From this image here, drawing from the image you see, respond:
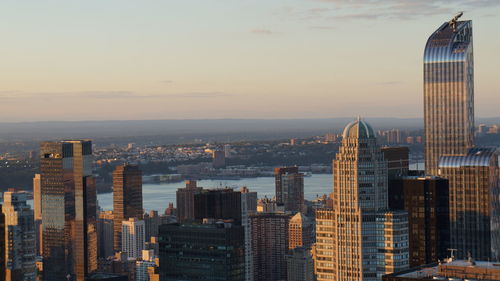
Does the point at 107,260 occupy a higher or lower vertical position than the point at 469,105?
lower

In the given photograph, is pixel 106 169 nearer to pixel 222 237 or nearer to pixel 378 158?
pixel 222 237

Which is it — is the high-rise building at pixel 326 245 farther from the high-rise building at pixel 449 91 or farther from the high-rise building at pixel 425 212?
the high-rise building at pixel 449 91

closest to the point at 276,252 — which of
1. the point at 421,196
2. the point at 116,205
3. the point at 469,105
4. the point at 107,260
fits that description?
the point at 107,260

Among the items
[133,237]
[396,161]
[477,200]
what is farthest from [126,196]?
[396,161]

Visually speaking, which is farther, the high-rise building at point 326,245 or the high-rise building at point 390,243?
the high-rise building at point 326,245

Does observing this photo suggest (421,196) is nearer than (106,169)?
Yes

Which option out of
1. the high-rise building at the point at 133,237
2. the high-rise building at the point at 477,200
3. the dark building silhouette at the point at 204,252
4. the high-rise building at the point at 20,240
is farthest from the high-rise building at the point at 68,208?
the high-rise building at the point at 477,200

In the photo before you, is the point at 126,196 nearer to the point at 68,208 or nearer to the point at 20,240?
the point at 68,208
